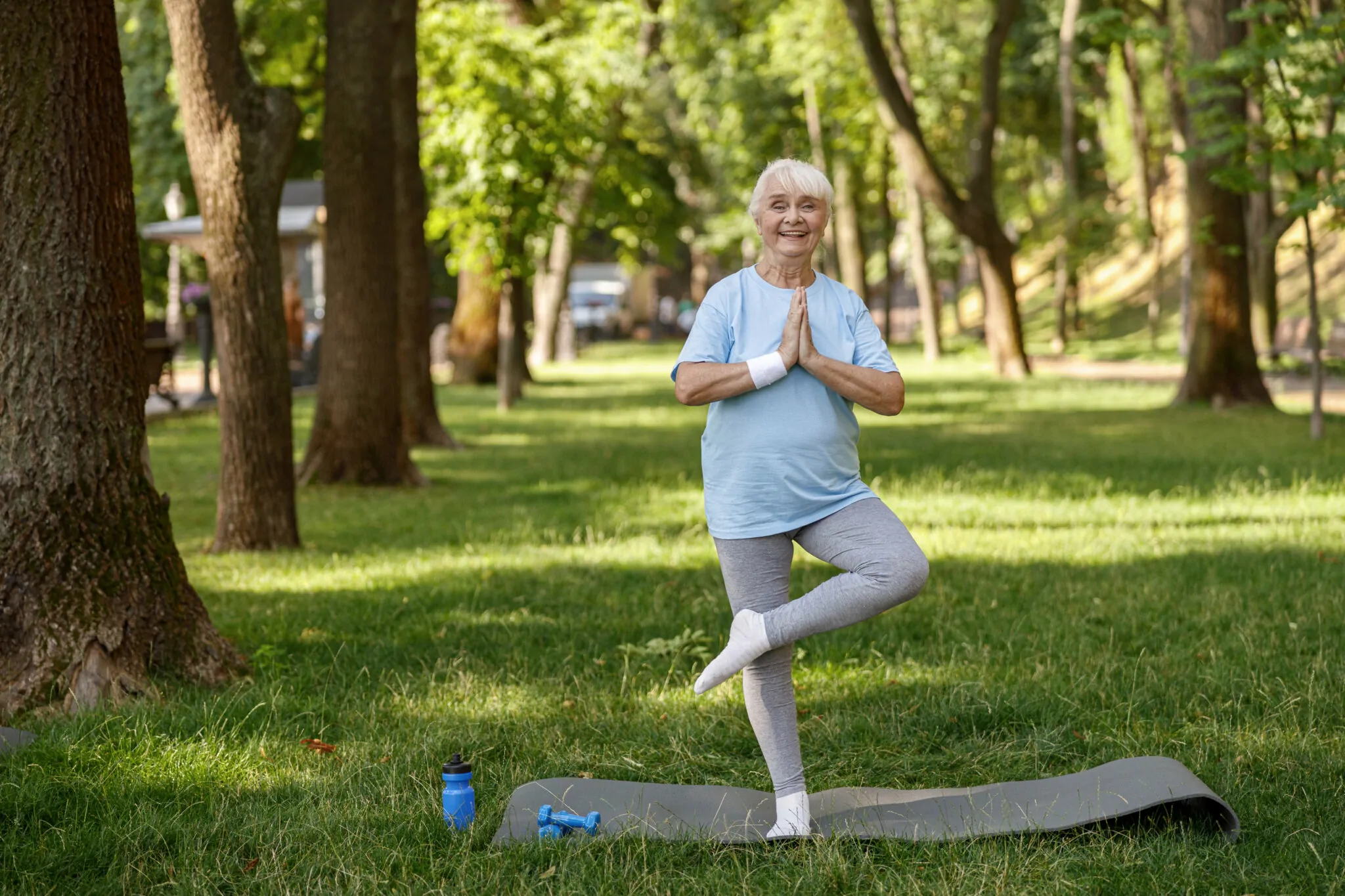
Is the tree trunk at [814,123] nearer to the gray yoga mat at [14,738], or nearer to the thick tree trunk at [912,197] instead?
the thick tree trunk at [912,197]

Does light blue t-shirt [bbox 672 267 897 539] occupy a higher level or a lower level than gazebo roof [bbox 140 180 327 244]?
lower

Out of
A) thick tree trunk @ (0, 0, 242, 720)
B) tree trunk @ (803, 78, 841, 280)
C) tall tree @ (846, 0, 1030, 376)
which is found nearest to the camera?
thick tree trunk @ (0, 0, 242, 720)

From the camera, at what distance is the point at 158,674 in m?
5.85

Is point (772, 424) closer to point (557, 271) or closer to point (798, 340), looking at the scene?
point (798, 340)

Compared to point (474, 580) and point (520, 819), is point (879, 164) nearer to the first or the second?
point (474, 580)

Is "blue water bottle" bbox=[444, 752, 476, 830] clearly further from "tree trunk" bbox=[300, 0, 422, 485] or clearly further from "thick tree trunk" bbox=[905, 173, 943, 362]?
"thick tree trunk" bbox=[905, 173, 943, 362]

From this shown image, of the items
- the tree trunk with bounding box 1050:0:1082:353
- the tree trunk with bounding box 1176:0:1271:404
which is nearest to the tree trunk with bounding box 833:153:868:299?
the tree trunk with bounding box 1050:0:1082:353

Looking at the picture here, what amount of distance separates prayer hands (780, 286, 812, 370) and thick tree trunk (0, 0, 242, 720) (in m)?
2.96

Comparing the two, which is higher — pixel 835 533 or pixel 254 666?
pixel 835 533

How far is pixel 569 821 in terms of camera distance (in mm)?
4352

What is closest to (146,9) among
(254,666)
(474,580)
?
(474,580)

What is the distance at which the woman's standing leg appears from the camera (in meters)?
4.34

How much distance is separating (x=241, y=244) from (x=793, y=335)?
5.76 m

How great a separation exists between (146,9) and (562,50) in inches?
291
